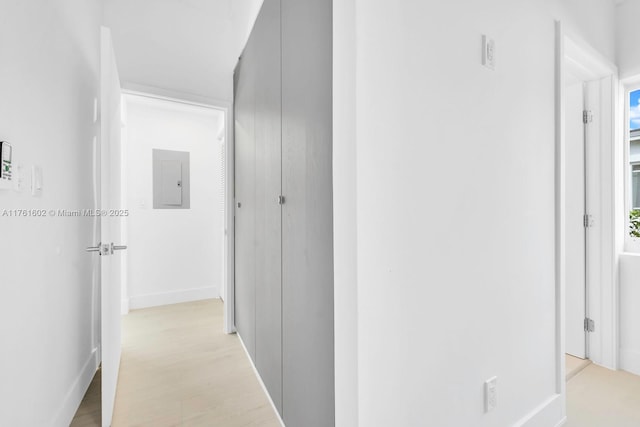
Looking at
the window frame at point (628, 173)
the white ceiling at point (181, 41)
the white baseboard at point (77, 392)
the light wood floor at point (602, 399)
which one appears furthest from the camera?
the white ceiling at point (181, 41)

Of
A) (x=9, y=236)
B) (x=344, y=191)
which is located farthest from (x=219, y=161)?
(x=344, y=191)

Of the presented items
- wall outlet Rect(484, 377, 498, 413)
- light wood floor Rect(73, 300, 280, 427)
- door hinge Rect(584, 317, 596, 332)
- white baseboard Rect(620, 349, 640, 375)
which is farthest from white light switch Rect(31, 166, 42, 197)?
white baseboard Rect(620, 349, 640, 375)

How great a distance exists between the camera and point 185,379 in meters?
2.06

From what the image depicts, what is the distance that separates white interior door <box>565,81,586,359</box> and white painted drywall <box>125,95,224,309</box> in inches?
128

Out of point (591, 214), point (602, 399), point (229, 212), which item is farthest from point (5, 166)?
point (591, 214)

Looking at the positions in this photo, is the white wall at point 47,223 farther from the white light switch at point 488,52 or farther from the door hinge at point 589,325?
the door hinge at point 589,325

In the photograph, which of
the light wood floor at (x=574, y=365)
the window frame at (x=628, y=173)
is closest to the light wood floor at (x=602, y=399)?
the light wood floor at (x=574, y=365)

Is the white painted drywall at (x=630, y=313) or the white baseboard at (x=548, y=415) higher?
the white painted drywall at (x=630, y=313)

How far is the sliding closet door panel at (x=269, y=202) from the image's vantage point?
5.21 ft

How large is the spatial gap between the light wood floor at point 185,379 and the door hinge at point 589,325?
2304mm

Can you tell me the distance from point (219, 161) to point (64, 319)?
266 cm

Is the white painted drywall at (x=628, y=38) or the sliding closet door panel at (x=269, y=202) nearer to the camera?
the sliding closet door panel at (x=269, y=202)

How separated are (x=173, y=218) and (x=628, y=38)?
4.41 metres

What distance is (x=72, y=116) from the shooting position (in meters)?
1.73
